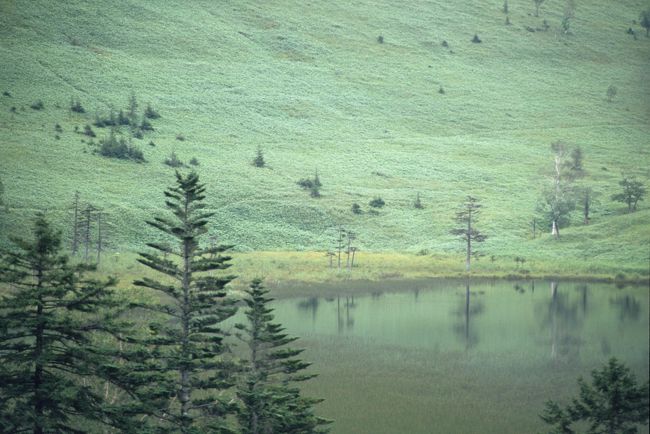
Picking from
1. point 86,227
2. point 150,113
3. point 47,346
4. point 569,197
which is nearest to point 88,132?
point 150,113

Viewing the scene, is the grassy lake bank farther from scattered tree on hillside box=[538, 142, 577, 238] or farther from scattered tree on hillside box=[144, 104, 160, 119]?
scattered tree on hillside box=[144, 104, 160, 119]

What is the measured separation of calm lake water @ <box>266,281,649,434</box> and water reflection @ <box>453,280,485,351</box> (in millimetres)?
91

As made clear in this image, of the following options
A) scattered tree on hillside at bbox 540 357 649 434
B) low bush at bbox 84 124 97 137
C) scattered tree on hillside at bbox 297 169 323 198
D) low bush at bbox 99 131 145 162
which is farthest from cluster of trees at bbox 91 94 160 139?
scattered tree on hillside at bbox 540 357 649 434

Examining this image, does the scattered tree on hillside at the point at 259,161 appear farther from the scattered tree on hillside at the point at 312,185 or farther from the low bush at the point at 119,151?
the low bush at the point at 119,151

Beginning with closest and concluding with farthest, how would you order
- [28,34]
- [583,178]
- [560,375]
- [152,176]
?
[560,375], [152,176], [583,178], [28,34]

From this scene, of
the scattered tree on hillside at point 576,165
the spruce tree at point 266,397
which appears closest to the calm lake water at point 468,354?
the spruce tree at point 266,397

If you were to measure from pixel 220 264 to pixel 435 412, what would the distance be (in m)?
15.6

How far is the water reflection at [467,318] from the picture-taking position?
5236cm

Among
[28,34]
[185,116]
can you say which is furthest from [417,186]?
[28,34]

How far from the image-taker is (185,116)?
557 ft

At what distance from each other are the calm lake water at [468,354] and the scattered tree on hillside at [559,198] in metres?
38.4

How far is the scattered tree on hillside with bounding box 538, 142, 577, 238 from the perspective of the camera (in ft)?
335

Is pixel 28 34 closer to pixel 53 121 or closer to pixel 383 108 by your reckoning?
pixel 53 121

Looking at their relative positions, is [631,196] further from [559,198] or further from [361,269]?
[361,269]
